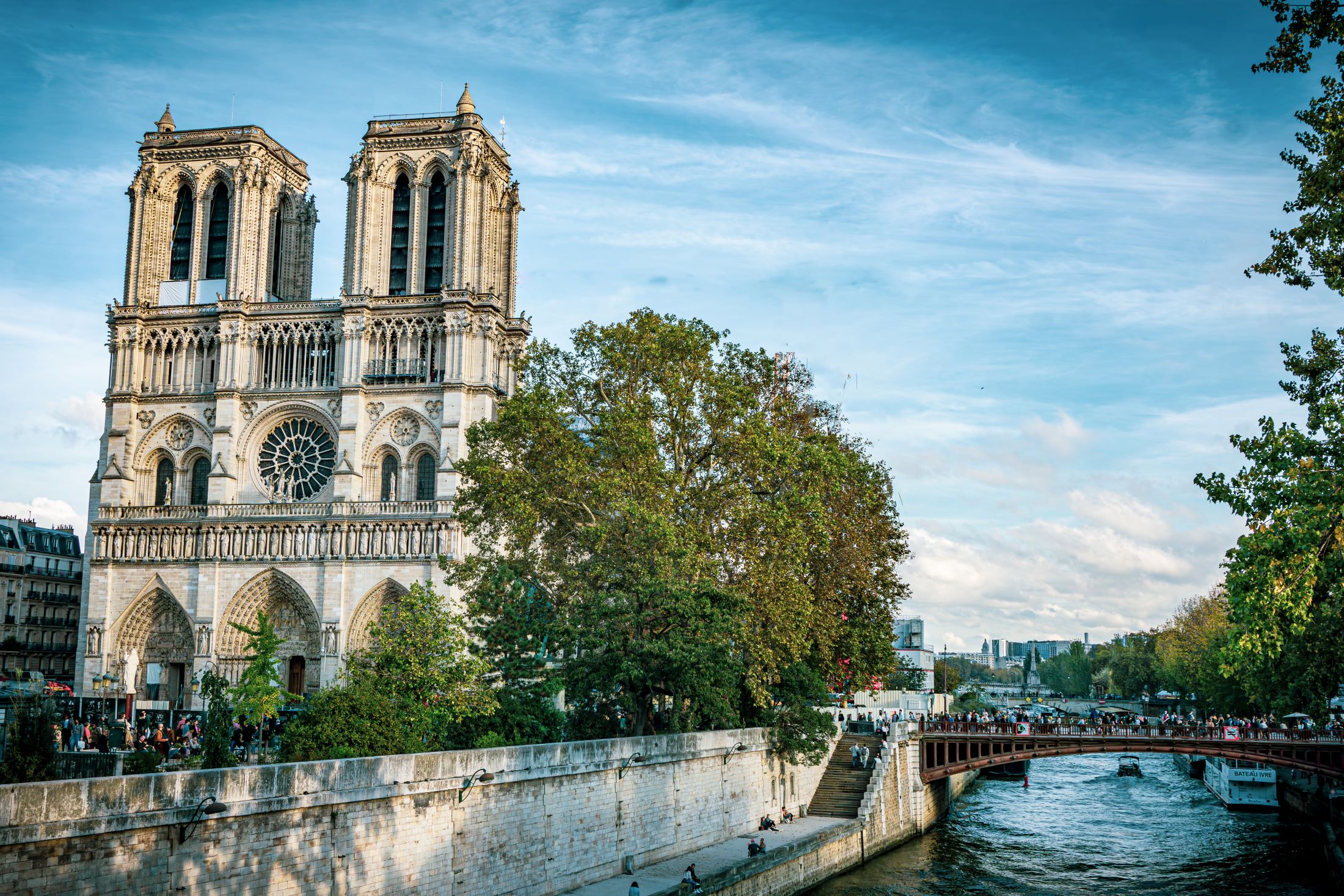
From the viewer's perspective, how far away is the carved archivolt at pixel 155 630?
5641cm

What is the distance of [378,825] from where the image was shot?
20578 millimetres

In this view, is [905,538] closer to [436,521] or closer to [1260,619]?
[436,521]

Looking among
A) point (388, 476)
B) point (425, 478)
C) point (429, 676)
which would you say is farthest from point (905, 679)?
point (429, 676)

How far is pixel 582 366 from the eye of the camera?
1527 inches

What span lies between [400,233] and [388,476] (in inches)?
486

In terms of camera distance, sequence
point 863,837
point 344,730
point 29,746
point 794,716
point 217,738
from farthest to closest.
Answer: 1. point 794,716
2. point 863,837
3. point 344,730
4. point 217,738
5. point 29,746

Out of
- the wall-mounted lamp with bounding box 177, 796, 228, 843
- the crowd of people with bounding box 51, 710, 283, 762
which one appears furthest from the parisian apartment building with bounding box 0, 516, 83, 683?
the wall-mounted lamp with bounding box 177, 796, 228, 843

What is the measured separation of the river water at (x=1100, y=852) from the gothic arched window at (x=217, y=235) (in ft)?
141

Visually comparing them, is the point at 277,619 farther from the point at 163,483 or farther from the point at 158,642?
the point at 163,483

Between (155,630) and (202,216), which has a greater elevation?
(202,216)

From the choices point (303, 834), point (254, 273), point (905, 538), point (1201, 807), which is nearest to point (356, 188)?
point (254, 273)

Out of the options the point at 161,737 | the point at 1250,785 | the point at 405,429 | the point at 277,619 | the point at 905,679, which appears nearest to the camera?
the point at 161,737

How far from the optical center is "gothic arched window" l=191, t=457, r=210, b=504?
193 feet

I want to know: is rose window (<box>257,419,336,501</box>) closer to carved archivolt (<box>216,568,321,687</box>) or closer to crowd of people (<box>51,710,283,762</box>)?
carved archivolt (<box>216,568,321,687</box>)
